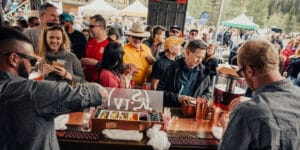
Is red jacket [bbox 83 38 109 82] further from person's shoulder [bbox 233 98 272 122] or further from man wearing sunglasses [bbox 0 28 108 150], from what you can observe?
person's shoulder [bbox 233 98 272 122]

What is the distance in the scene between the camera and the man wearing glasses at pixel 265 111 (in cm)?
134

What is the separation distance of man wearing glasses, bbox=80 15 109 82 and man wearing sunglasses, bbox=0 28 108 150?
83.1 inches

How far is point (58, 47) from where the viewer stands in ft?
8.67

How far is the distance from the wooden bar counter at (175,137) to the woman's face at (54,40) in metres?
0.85

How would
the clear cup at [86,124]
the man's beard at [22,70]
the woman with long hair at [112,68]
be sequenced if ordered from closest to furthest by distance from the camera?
the man's beard at [22,70] < the clear cup at [86,124] < the woman with long hair at [112,68]

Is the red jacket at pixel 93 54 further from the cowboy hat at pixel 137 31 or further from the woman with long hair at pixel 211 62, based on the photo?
the woman with long hair at pixel 211 62

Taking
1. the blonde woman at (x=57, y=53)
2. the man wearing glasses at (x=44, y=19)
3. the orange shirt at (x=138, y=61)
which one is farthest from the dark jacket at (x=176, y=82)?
the man wearing glasses at (x=44, y=19)

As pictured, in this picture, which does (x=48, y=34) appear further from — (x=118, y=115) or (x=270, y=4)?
(x=270, y=4)

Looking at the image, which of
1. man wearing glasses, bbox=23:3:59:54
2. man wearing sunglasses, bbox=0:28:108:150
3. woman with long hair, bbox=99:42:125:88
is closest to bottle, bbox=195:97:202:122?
woman with long hair, bbox=99:42:125:88

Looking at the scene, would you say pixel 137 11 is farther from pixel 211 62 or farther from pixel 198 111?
pixel 198 111

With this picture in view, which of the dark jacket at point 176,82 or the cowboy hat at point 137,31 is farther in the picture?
the cowboy hat at point 137,31

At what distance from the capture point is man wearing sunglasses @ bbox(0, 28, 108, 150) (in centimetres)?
120

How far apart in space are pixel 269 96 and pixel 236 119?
0.21m

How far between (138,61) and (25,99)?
2.26 metres
